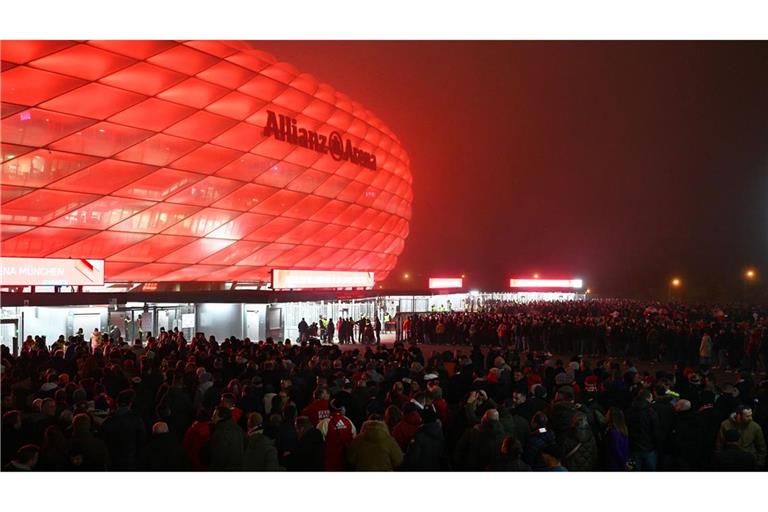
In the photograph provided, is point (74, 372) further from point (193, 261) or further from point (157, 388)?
point (193, 261)

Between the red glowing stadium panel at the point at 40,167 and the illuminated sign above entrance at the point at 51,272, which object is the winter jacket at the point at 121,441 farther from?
the red glowing stadium panel at the point at 40,167

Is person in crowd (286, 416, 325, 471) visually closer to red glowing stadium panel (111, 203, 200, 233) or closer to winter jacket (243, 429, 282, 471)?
winter jacket (243, 429, 282, 471)

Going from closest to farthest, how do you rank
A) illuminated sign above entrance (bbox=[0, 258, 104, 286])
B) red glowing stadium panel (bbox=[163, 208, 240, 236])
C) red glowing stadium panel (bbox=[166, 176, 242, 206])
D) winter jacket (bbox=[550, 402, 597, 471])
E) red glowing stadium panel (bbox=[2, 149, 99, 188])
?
winter jacket (bbox=[550, 402, 597, 471]), illuminated sign above entrance (bbox=[0, 258, 104, 286]), red glowing stadium panel (bbox=[2, 149, 99, 188]), red glowing stadium panel (bbox=[166, 176, 242, 206]), red glowing stadium panel (bbox=[163, 208, 240, 236])

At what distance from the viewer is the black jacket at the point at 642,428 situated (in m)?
8.05

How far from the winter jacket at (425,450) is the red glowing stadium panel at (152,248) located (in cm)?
2479

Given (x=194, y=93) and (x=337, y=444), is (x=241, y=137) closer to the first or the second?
(x=194, y=93)

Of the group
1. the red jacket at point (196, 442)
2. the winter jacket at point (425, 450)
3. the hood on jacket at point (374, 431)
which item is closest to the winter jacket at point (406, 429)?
the winter jacket at point (425, 450)

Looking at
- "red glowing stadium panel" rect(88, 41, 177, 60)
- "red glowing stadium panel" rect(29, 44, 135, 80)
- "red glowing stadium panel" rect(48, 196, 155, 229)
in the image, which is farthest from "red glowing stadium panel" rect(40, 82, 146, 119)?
"red glowing stadium panel" rect(48, 196, 155, 229)

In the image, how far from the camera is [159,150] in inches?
1133

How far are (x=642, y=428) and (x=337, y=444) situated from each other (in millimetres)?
3690

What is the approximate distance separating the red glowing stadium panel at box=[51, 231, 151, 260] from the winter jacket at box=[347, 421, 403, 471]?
2348 centimetres

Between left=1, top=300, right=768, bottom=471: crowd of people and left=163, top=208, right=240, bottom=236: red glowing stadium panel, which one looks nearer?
left=1, top=300, right=768, bottom=471: crowd of people

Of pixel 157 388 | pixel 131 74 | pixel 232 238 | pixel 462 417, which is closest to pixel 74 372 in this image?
pixel 157 388

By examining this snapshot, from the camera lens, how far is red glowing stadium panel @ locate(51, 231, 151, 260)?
27227 millimetres
